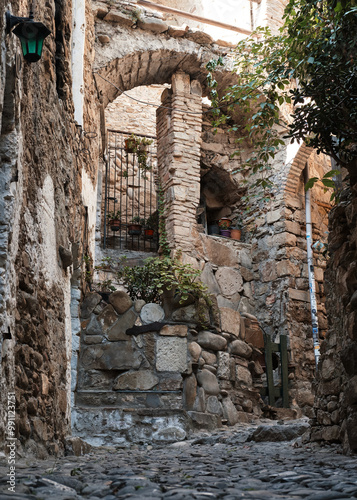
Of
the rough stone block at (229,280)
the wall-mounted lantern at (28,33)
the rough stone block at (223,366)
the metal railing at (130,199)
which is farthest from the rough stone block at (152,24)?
the wall-mounted lantern at (28,33)

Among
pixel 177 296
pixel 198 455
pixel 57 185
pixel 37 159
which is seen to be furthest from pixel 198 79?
pixel 198 455

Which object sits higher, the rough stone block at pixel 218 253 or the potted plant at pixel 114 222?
the potted plant at pixel 114 222

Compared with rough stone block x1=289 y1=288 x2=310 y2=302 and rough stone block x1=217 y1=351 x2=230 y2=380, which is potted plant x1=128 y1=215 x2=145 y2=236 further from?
rough stone block x1=217 y1=351 x2=230 y2=380

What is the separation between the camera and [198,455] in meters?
3.65

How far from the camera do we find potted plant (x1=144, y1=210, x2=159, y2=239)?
34.3ft

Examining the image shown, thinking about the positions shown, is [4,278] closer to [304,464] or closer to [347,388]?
[304,464]

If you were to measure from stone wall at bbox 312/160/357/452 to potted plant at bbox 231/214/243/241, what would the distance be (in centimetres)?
610

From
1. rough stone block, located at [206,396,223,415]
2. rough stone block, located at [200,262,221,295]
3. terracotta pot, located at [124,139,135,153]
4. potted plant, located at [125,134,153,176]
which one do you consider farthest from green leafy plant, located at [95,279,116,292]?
terracotta pot, located at [124,139,135,153]

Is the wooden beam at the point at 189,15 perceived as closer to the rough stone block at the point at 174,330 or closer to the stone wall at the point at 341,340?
the rough stone block at the point at 174,330

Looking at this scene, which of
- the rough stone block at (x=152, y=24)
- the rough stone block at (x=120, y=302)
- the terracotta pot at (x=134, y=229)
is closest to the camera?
the rough stone block at (x=120, y=302)

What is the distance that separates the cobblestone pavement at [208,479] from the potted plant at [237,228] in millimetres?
6842

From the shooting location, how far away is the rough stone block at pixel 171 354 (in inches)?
217

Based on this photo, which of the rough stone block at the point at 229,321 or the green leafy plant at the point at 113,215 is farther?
the green leafy plant at the point at 113,215

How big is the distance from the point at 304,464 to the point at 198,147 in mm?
7242
